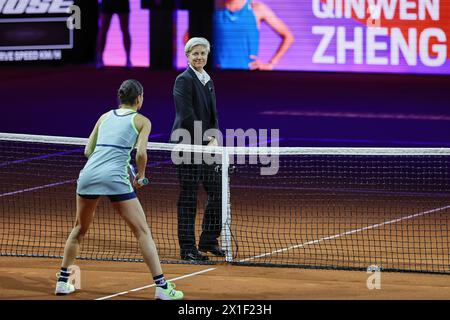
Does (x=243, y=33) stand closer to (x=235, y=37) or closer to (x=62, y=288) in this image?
(x=235, y=37)

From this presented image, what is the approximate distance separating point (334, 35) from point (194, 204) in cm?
1259

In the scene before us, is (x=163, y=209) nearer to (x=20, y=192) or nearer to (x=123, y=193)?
(x=20, y=192)

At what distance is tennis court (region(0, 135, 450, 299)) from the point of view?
9789 millimetres

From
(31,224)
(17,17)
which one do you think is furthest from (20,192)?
A: (17,17)

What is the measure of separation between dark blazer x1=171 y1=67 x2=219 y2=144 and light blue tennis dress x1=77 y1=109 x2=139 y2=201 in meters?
1.94

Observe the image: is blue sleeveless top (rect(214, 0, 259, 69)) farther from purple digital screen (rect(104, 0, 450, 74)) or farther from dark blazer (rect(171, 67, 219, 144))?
dark blazer (rect(171, 67, 219, 144))

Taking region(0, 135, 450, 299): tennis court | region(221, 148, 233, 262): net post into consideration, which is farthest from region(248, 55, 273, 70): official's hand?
region(221, 148, 233, 262): net post

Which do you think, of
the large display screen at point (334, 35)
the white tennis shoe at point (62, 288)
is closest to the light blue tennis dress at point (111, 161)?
the white tennis shoe at point (62, 288)

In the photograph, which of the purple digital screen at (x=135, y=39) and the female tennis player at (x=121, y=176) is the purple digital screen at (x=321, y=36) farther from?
the female tennis player at (x=121, y=176)

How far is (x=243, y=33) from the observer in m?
23.7

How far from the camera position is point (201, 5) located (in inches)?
941

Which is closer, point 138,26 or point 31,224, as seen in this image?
point 31,224

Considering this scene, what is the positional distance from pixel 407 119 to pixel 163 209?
1060 cm

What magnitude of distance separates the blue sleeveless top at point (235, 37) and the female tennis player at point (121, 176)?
14.7 metres
